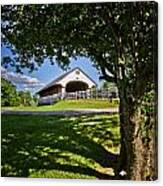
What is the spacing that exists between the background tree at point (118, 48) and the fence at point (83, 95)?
45 millimetres

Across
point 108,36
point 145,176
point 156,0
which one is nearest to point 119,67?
point 108,36

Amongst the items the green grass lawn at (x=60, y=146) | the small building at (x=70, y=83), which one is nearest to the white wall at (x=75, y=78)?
the small building at (x=70, y=83)

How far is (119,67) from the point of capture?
2.23m

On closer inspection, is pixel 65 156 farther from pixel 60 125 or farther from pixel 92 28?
pixel 92 28

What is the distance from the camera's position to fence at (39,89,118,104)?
2.24 meters

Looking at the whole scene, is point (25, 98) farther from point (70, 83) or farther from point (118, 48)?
point (118, 48)

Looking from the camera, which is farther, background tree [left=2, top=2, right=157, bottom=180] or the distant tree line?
the distant tree line

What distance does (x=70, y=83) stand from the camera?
228cm

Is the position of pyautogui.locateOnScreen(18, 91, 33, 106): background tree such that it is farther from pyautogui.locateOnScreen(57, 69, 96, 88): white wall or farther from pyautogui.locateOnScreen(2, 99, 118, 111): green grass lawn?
pyautogui.locateOnScreen(57, 69, 96, 88): white wall

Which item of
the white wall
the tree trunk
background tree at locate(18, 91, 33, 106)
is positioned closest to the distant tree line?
background tree at locate(18, 91, 33, 106)

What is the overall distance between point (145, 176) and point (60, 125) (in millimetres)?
409

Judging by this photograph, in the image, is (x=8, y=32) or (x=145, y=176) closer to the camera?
(x=145, y=176)

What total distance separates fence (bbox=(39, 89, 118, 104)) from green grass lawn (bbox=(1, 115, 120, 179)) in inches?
3.0

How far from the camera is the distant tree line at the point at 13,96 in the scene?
232cm
